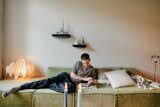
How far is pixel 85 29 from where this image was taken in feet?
15.5

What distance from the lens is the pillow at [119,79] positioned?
3.93 meters

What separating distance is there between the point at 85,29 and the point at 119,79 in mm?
1246

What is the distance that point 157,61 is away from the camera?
15.8 feet

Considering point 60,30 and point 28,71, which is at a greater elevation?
point 60,30

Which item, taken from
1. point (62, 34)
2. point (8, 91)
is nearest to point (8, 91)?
point (8, 91)

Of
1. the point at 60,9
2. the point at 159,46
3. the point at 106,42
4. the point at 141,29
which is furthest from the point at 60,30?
the point at 159,46

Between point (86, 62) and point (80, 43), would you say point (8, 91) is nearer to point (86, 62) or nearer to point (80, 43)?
point (86, 62)

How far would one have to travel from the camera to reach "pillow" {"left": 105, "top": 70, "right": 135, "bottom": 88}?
3926 mm

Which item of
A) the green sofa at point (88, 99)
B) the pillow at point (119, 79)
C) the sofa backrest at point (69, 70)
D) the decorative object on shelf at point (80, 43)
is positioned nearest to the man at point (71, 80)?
the green sofa at point (88, 99)

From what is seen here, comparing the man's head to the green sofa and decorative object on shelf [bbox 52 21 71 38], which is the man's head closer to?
the green sofa

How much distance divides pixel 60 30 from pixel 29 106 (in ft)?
5.61

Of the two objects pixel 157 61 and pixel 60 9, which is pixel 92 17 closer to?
pixel 60 9

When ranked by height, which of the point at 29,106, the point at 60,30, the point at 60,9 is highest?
the point at 60,9

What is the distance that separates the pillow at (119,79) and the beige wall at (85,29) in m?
0.52
